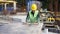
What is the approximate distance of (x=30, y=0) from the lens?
21.8 feet

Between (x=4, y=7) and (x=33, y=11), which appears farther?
(x=4, y=7)

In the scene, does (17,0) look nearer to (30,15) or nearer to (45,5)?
(45,5)

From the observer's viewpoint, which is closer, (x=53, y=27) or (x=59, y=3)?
(x=53, y=27)

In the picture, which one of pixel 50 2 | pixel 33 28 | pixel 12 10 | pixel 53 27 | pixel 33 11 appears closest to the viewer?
pixel 33 28

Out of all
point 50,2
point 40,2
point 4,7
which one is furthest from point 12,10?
point 50,2

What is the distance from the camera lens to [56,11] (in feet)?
22.6

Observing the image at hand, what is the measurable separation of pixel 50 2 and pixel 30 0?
0.84 m

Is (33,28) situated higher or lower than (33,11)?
lower

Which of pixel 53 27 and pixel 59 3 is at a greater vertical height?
pixel 59 3

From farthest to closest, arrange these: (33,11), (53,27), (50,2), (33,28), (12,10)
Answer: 1. (50,2)
2. (12,10)
3. (53,27)
4. (33,11)
5. (33,28)

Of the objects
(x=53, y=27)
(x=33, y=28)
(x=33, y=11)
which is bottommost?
(x=53, y=27)

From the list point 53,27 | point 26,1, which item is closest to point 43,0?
point 26,1

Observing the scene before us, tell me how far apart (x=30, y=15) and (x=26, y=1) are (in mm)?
4425

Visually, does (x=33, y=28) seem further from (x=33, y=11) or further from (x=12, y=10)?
(x=12, y=10)
